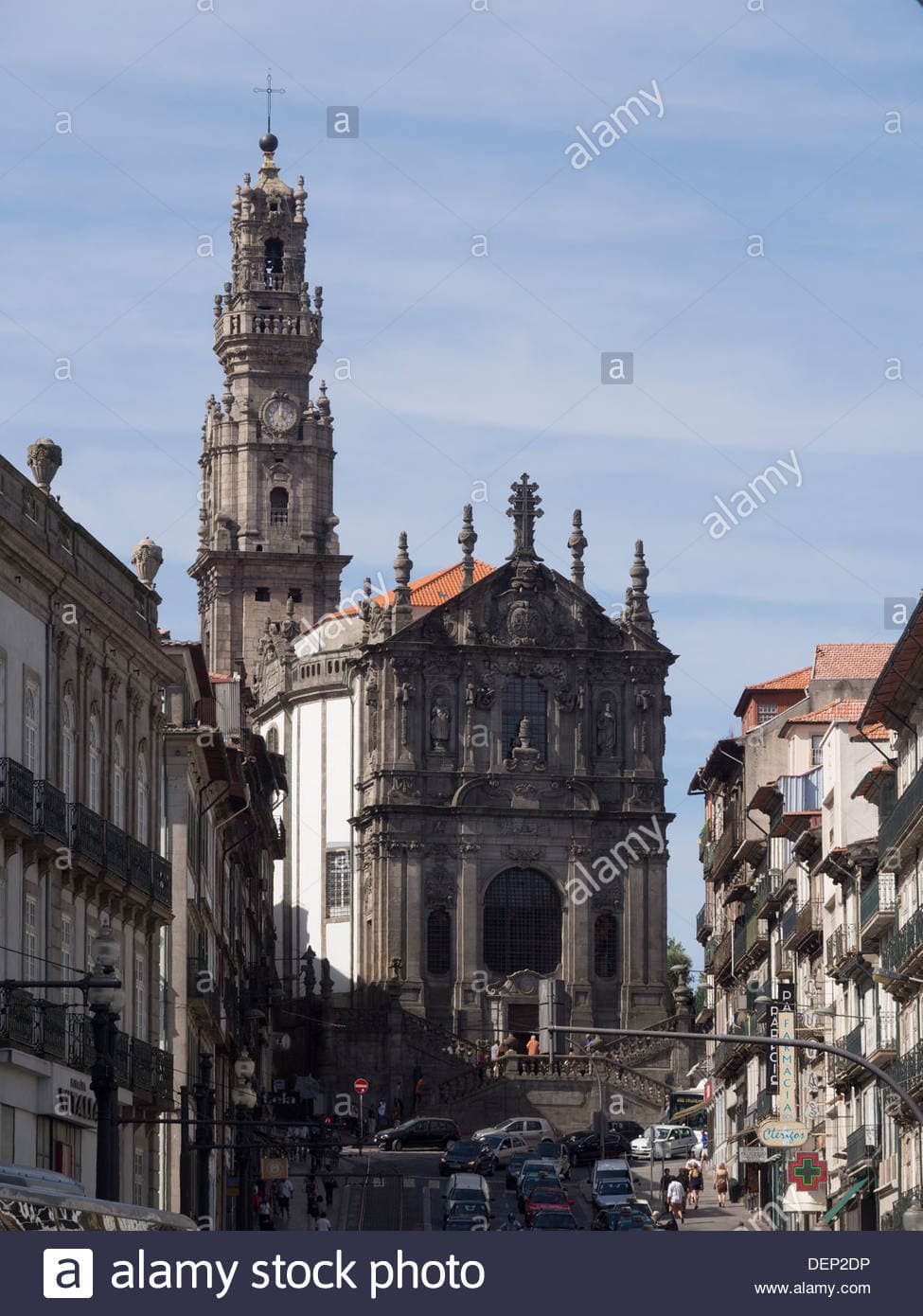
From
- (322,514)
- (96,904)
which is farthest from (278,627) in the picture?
(96,904)

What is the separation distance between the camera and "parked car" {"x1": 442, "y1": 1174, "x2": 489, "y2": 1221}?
7825 centimetres

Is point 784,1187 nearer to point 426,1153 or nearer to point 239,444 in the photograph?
point 426,1153

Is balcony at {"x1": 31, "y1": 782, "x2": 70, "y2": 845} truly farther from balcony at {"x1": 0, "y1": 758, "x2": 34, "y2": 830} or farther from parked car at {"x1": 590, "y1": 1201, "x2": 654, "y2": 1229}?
parked car at {"x1": 590, "y1": 1201, "x2": 654, "y2": 1229}

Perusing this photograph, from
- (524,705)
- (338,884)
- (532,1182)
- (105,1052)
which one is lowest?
(532,1182)

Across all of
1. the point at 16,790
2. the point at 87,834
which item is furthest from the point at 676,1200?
the point at 16,790

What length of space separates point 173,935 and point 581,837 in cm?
7835

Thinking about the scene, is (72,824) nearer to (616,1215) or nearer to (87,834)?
(87,834)

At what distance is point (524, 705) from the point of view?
14112 cm

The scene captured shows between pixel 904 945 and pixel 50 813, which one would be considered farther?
pixel 904 945

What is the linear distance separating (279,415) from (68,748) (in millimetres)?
110087

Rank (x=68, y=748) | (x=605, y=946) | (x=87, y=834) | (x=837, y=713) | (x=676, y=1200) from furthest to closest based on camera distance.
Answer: (x=605, y=946) → (x=837, y=713) → (x=676, y=1200) → (x=68, y=748) → (x=87, y=834)

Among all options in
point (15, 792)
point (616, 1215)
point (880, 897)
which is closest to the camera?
point (15, 792)

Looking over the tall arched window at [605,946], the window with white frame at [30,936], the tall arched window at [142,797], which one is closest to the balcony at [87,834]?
the window with white frame at [30,936]

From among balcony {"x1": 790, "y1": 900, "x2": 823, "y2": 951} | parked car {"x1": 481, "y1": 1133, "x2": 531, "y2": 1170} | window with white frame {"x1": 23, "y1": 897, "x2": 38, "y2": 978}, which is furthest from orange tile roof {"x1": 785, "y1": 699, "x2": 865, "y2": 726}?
window with white frame {"x1": 23, "y1": 897, "x2": 38, "y2": 978}
